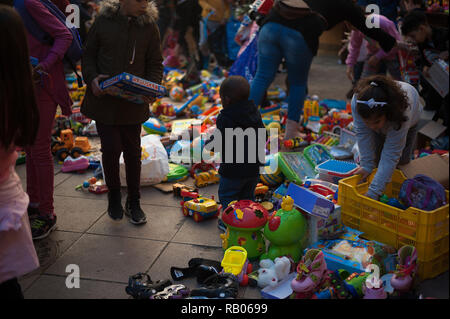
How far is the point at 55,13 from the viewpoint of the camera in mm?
3502

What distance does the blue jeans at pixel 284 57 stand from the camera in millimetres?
4758

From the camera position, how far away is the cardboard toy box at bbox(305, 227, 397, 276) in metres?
3.15

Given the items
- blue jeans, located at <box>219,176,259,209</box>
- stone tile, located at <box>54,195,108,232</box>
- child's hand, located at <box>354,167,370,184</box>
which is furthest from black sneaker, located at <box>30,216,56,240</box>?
child's hand, located at <box>354,167,370,184</box>

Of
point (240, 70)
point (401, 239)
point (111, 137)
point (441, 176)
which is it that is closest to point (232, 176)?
point (111, 137)

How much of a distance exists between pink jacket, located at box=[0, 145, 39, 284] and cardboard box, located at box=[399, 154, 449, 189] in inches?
110

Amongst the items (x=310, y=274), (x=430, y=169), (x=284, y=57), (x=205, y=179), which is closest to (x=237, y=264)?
(x=310, y=274)

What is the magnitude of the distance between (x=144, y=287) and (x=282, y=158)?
2086 millimetres

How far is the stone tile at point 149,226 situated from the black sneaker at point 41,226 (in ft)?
0.97

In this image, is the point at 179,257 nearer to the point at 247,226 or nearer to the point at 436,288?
the point at 247,226

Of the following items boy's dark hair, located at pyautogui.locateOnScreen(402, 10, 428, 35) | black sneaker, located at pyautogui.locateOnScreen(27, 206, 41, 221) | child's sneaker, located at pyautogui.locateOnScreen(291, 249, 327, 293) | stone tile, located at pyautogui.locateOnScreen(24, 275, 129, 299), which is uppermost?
boy's dark hair, located at pyautogui.locateOnScreen(402, 10, 428, 35)

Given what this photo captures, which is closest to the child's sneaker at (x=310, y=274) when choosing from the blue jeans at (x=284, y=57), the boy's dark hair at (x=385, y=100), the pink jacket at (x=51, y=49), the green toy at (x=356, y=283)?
the green toy at (x=356, y=283)

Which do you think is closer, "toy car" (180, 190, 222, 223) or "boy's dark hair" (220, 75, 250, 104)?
"boy's dark hair" (220, 75, 250, 104)

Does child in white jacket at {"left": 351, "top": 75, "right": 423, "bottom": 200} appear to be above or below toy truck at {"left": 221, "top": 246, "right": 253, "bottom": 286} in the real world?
above

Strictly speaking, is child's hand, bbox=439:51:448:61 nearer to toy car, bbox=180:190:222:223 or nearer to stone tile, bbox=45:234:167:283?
toy car, bbox=180:190:222:223
